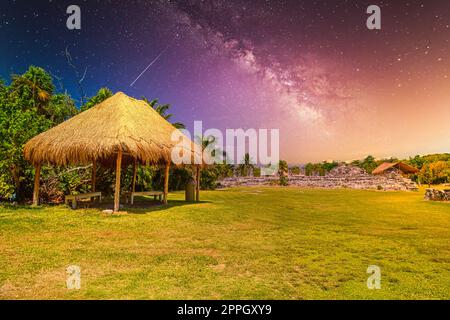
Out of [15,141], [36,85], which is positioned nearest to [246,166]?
[36,85]

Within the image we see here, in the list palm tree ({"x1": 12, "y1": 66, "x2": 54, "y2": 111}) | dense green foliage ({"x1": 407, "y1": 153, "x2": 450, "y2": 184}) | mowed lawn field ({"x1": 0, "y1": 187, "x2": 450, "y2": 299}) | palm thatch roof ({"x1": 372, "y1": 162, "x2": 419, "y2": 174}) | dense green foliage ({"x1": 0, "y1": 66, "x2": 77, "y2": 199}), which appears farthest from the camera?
palm thatch roof ({"x1": 372, "y1": 162, "x2": 419, "y2": 174})

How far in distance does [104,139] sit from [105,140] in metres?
0.13

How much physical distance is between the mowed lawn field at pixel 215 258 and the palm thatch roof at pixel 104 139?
2.58 m

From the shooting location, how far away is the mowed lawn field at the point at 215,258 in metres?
3.73

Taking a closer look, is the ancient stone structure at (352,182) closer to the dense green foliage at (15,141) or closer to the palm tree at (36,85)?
the palm tree at (36,85)

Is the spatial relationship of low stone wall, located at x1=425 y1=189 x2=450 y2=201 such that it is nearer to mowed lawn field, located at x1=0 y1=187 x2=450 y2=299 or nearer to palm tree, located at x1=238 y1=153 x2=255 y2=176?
mowed lawn field, located at x1=0 y1=187 x2=450 y2=299

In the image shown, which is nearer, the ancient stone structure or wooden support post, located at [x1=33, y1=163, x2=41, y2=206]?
wooden support post, located at [x1=33, y1=163, x2=41, y2=206]

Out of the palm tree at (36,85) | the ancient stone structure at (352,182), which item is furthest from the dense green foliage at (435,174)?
the palm tree at (36,85)

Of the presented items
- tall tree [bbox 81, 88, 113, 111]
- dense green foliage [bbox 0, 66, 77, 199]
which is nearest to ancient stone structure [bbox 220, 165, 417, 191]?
tall tree [bbox 81, 88, 113, 111]

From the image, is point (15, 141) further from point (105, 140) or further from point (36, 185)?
point (105, 140)

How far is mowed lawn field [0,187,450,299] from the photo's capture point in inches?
147

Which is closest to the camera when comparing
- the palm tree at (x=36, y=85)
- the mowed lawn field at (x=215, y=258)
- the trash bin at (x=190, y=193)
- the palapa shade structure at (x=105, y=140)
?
the mowed lawn field at (x=215, y=258)
